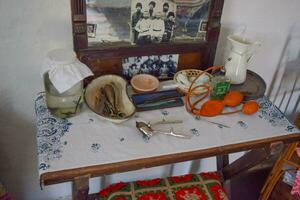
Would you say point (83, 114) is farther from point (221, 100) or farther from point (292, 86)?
point (292, 86)

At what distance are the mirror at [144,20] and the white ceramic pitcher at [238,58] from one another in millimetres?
104

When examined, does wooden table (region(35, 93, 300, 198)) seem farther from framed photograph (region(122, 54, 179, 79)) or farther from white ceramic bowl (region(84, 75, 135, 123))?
framed photograph (region(122, 54, 179, 79))

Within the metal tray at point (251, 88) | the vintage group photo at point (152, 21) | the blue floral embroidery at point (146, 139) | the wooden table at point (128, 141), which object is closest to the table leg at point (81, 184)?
the wooden table at point (128, 141)

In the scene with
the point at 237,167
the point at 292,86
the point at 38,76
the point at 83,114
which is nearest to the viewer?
the point at 83,114

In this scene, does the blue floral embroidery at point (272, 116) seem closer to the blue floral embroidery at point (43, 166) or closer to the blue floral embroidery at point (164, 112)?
the blue floral embroidery at point (164, 112)

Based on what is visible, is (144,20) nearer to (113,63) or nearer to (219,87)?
(113,63)

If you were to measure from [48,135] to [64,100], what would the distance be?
3.9 inches

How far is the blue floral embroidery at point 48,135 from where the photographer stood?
74cm

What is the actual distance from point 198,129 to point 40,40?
501 millimetres

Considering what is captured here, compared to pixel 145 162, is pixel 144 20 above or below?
above

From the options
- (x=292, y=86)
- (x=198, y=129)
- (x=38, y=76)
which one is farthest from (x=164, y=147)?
(x=292, y=86)

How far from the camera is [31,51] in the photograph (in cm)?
91

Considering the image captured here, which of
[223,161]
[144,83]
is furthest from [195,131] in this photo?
[223,161]

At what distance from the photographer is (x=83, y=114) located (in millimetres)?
856
